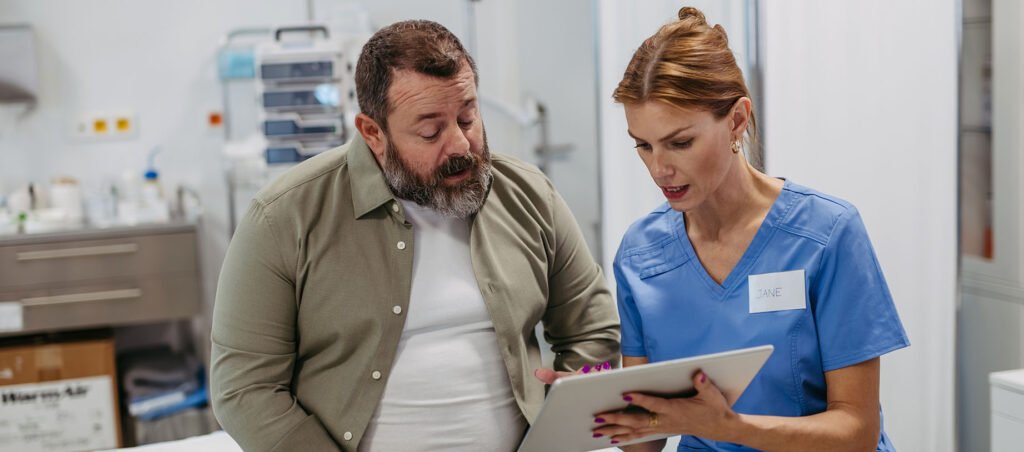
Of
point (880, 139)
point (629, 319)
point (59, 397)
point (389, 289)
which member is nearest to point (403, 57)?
point (389, 289)

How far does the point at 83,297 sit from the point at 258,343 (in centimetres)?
240

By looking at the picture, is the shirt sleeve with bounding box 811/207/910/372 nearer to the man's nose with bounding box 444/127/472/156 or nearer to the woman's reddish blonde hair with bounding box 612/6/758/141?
the woman's reddish blonde hair with bounding box 612/6/758/141

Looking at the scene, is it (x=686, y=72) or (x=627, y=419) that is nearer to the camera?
(x=627, y=419)

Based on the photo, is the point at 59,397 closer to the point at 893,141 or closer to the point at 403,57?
the point at 403,57

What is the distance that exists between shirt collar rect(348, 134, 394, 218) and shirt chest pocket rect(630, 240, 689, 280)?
0.46m

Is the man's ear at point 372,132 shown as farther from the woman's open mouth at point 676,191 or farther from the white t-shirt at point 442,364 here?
the woman's open mouth at point 676,191

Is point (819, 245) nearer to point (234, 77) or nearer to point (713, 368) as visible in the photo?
point (713, 368)

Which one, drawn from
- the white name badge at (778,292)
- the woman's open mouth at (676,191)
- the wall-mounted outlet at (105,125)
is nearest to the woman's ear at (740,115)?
the woman's open mouth at (676,191)

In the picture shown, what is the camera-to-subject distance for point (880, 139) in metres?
2.55

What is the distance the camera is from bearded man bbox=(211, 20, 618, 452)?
5.20 ft

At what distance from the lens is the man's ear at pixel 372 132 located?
1652 millimetres

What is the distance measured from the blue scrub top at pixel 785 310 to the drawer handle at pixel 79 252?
99.6 inches

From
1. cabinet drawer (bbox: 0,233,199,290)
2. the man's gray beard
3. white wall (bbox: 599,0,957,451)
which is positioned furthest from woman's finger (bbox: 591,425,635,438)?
cabinet drawer (bbox: 0,233,199,290)

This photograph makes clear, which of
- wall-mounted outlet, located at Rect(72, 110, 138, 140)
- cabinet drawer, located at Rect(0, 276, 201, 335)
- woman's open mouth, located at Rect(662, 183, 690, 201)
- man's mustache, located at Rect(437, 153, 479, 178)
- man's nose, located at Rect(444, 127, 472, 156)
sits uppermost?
wall-mounted outlet, located at Rect(72, 110, 138, 140)
